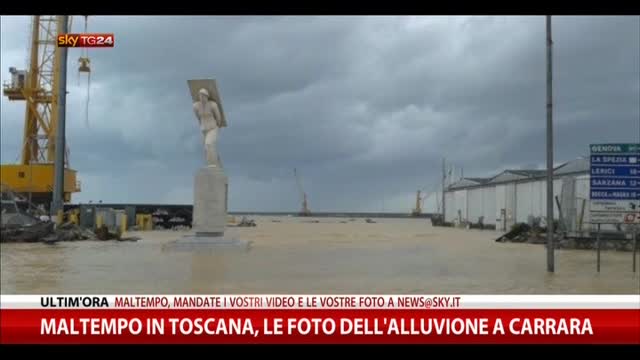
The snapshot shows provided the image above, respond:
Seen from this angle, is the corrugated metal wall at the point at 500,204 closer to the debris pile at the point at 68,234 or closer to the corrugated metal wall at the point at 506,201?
the corrugated metal wall at the point at 506,201

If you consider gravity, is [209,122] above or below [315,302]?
above

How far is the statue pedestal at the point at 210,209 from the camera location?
2186 cm

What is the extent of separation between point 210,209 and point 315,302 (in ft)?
47.4

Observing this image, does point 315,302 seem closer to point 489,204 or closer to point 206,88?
point 206,88

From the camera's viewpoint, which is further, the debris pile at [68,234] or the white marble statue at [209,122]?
the debris pile at [68,234]

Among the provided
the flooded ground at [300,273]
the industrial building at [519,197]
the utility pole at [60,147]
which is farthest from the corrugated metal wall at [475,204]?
the utility pole at [60,147]

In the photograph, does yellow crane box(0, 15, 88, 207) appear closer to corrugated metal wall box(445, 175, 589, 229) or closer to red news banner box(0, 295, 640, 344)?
red news banner box(0, 295, 640, 344)

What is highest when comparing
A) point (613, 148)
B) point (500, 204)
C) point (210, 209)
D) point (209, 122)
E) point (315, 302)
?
point (209, 122)

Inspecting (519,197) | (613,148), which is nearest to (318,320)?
(613,148)

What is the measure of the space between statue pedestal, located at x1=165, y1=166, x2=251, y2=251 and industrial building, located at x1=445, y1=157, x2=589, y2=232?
13.4 metres

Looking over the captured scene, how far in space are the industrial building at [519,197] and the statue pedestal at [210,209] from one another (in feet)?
44.1

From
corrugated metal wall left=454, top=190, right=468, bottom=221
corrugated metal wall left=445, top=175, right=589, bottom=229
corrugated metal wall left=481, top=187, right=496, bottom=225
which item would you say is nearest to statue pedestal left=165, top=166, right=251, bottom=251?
corrugated metal wall left=445, top=175, right=589, bottom=229

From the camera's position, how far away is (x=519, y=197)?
160ft

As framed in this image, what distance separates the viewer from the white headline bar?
771 centimetres
